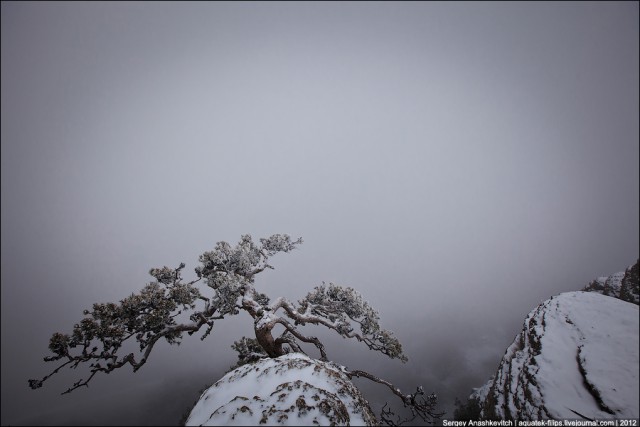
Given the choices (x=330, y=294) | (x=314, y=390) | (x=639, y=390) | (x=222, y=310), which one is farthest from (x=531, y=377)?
(x=222, y=310)

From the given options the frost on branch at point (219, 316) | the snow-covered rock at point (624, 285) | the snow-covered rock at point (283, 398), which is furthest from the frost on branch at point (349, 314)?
the snow-covered rock at point (624, 285)

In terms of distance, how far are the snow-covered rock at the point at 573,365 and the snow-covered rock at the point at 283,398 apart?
3.98 metres

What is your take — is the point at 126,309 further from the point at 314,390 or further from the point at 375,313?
the point at 375,313

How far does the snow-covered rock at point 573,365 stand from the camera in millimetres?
5477

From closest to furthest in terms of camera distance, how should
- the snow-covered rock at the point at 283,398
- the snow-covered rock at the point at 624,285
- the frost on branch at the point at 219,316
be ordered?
the snow-covered rock at the point at 283,398
the frost on branch at the point at 219,316
the snow-covered rock at the point at 624,285

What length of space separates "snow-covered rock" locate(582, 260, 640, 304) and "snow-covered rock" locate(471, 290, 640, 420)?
12.1 meters

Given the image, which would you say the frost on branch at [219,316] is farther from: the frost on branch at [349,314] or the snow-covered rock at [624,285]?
the snow-covered rock at [624,285]

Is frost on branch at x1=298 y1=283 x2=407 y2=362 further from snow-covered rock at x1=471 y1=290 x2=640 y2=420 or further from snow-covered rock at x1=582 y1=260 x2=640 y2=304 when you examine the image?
snow-covered rock at x1=582 y1=260 x2=640 y2=304

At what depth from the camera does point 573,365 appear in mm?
6281

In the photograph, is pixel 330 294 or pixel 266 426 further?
pixel 330 294

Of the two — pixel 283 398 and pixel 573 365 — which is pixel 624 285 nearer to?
pixel 573 365

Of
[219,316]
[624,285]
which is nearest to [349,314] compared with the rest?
[219,316]

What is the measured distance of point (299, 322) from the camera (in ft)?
37.0

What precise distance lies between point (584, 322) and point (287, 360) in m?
8.37
